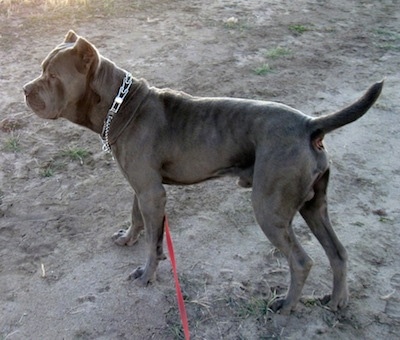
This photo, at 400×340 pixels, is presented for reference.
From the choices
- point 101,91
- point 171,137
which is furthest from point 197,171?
point 101,91

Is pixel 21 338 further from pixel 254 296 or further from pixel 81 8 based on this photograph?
pixel 81 8

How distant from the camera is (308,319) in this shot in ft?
12.6

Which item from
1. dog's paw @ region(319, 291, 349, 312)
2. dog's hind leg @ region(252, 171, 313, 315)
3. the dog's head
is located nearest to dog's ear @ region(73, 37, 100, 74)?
the dog's head

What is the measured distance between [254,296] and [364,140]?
2.75m

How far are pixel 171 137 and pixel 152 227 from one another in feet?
2.14

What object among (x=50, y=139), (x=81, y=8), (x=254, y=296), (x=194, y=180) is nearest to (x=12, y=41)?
(x=81, y=8)

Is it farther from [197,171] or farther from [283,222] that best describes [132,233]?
[283,222]

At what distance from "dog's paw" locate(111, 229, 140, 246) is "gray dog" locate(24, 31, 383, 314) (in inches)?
17.6

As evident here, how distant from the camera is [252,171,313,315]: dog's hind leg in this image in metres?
3.49

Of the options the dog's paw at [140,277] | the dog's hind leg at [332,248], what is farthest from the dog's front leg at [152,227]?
the dog's hind leg at [332,248]

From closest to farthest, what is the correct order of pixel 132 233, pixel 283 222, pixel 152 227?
1. pixel 283 222
2. pixel 152 227
3. pixel 132 233

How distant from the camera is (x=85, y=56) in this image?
3.81 m

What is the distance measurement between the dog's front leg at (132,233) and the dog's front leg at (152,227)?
356mm

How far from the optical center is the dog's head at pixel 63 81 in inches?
150
